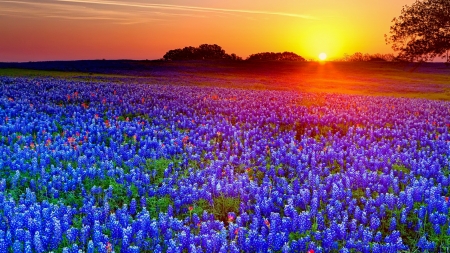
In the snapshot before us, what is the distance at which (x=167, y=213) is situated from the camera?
6922 mm

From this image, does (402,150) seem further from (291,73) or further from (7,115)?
(291,73)

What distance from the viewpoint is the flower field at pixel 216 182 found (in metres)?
5.96

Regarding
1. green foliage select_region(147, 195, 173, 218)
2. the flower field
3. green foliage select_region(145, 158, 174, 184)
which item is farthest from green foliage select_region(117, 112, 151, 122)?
green foliage select_region(147, 195, 173, 218)

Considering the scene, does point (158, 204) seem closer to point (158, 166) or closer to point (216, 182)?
point (216, 182)

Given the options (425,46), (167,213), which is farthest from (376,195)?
(425,46)

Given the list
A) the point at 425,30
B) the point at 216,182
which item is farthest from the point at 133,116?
the point at 425,30

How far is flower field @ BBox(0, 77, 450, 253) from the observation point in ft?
19.6

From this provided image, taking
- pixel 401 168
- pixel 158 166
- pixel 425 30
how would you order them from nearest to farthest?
pixel 158 166, pixel 401 168, pixel 425 30

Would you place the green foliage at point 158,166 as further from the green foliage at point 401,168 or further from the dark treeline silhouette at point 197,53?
the dark treeline silhouette at point 197,53

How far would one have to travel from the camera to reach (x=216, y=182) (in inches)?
315

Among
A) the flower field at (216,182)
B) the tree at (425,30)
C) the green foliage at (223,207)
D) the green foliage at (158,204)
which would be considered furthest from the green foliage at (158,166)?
the tree at (425,30)

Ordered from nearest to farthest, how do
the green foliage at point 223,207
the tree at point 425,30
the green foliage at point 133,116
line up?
1. the green foliage at point 223,207
2. the green foliage at point 133,116
3. the tree at point 425,30

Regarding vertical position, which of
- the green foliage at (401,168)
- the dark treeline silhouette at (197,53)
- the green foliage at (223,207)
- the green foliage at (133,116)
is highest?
the dark treeline silhouette at (197,53)

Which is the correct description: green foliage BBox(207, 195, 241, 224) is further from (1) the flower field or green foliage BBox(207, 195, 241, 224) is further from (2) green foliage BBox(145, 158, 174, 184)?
(2) green foliage BBox(145, 158, 174, 184)
